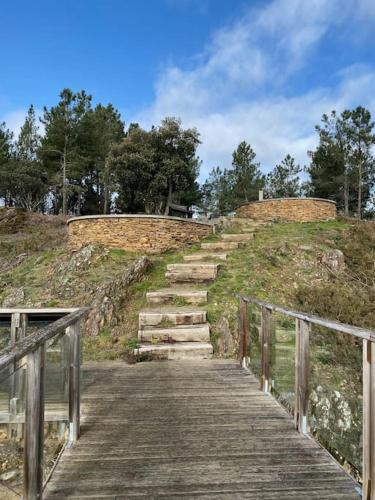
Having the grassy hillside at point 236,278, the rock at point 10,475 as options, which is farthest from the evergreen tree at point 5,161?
the rock at point 10,475

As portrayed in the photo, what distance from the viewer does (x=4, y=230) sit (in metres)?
19.8

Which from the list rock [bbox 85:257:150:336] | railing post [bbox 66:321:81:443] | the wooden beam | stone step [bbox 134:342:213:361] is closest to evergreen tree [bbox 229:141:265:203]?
rock [bbox 85:257:150:336]

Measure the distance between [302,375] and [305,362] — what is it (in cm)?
12

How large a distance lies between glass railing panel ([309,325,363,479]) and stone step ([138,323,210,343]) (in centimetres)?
316

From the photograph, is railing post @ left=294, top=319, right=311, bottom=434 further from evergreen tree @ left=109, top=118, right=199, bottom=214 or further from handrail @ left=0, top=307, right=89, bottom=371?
evergreen tree @ left=109, top=118, right=199, bottom=214

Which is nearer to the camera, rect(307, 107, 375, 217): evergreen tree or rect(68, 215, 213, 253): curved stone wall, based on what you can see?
rect(68, 215, 213, 253): curved stone wall

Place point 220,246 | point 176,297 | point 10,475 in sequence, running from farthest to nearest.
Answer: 1. point 220,246
2. point 176,297
3. point 10,475

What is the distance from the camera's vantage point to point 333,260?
1022cm

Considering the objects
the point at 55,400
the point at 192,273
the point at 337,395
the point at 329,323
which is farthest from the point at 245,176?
the point at 55,400

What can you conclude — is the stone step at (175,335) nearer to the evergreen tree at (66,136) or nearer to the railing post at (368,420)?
the railing post at (368,420)

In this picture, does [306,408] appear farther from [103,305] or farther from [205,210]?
[205,210]

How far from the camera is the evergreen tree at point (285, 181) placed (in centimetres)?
3306

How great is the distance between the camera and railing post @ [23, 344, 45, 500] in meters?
1.92

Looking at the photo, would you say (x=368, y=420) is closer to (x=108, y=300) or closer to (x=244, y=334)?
(x=244, y=334)
